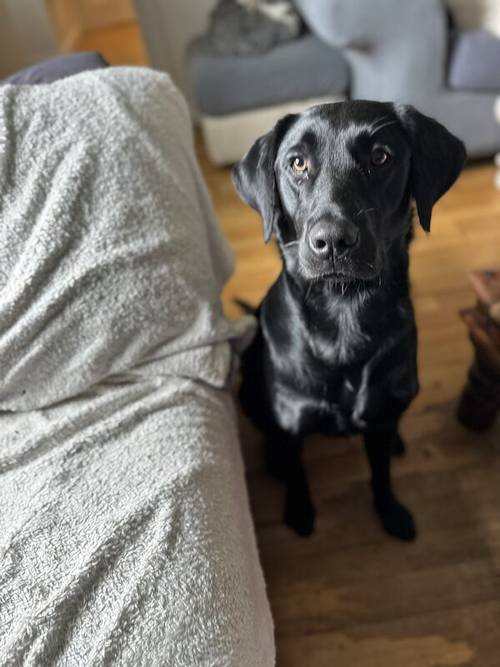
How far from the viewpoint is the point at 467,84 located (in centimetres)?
195

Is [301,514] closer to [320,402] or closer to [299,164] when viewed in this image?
[320,402]

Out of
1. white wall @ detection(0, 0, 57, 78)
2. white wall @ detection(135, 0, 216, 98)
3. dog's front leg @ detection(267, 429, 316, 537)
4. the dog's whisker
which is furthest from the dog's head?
white wall @ detection(0, 0, 57, 78)

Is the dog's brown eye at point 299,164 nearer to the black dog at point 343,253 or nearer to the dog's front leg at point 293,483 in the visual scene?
the black dog at point 343,253

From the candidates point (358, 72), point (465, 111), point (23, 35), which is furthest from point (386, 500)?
point (23, 35)

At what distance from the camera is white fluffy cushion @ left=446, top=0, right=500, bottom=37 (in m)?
1.94

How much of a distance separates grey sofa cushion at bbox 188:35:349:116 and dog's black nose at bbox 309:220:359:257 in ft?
5.36

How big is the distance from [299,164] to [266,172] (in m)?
0.06

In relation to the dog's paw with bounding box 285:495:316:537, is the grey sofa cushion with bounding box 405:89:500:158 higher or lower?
higher

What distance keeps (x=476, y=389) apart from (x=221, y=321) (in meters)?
0.67

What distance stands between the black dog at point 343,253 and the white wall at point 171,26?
2045 mm

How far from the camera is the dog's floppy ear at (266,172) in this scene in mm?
902

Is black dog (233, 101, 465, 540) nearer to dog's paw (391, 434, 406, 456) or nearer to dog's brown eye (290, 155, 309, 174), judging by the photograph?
dog's brown eye (290, 155, 309, 174)

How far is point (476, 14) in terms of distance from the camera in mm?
1982

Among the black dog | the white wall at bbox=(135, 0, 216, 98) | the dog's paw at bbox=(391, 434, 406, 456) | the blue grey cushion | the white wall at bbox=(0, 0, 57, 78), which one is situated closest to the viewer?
the black dog
